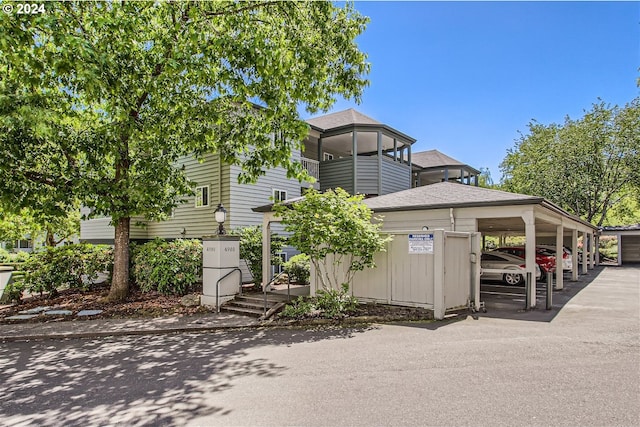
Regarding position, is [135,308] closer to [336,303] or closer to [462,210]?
[336,303]

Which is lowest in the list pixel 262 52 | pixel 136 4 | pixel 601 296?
pixel 601 296

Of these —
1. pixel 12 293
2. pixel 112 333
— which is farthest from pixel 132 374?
pixel 12 293

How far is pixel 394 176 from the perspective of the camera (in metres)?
19.6

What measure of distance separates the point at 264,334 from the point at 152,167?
6.22 m

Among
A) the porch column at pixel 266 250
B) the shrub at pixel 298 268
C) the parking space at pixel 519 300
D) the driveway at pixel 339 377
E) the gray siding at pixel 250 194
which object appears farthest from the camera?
the gray siding at pixel 250 194

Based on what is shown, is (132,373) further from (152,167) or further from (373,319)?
(152,167)

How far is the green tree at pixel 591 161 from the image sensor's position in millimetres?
28125

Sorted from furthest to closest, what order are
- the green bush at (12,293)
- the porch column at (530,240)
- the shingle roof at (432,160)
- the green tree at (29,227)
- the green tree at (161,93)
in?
the shingle roof at (432,160) → the green tree at (29,227) → the green bush at (12,293) → the porch column at (530,240) → the green tree at (161,93)

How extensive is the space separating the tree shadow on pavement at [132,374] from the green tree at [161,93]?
425cm

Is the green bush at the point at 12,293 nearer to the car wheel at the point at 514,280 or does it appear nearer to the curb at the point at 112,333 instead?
the curb at the point at 112,333

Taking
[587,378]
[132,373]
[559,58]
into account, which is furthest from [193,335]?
[559,58]

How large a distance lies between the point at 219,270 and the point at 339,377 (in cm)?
615

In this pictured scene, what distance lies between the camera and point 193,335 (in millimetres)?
7801

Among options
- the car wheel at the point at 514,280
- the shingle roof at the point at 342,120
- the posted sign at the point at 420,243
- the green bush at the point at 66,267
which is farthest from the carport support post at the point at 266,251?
the car wheel at the point at 514,280
